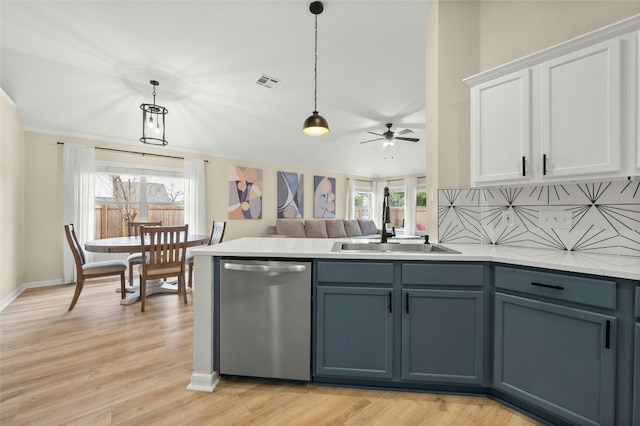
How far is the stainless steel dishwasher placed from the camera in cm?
175

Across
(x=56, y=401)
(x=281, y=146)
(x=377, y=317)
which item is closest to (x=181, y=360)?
(x=56, y=401)

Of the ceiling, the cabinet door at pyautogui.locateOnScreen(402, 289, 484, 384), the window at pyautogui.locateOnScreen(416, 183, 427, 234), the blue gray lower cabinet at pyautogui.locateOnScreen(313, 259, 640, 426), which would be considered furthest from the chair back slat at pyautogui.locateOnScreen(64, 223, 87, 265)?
the window at pyautogui.locateOnScreen(416, 183, 427, 234)

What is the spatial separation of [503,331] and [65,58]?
189 inches

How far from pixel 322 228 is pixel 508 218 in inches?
189

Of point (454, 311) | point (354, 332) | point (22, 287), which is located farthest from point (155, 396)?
point (22, 287)

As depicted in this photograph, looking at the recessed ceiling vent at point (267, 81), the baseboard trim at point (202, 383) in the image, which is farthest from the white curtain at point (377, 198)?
the baseboard trim at point (202, 383)

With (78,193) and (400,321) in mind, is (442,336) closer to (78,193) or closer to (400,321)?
(400,321)

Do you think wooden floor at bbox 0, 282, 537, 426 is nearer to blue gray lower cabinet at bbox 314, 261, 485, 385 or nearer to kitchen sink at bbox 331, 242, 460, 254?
blue gray lower cabinet at bbox 314, 261, 485, 385

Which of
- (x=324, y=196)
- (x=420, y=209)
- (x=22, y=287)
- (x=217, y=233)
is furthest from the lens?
(x=420, y=209)

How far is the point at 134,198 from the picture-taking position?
4754mm

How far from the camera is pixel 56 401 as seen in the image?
1.65m

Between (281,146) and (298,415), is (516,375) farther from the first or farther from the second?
(281,146)

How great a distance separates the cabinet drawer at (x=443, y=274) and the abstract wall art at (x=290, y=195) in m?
5.04

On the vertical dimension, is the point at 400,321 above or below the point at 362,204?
below
